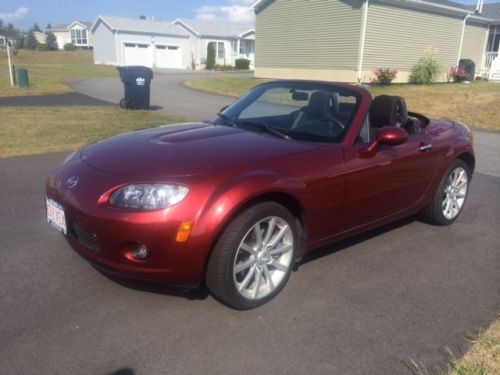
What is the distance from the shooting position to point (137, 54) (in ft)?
155

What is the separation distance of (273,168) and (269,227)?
1.33ft

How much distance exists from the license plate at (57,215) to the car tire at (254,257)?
1039 millimetres

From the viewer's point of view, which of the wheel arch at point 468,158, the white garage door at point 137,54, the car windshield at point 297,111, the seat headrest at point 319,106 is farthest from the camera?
the white garage door at point 137,54

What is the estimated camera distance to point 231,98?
18281mm

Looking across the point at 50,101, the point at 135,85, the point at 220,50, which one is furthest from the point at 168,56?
the point at 135,85

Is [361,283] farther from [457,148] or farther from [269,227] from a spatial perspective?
[457,148]

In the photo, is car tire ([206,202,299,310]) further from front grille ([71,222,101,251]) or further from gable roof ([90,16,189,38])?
gable roof ([90,16,189,38])

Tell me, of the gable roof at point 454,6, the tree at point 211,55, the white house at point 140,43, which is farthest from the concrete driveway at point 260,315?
the white house at point 140,43

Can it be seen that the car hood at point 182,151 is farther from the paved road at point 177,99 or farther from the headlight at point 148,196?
the paved road at point 177,99

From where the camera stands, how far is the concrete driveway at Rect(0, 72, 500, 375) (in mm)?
2609

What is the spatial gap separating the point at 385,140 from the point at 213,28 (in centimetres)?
5043

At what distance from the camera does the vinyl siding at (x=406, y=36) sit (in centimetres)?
2164

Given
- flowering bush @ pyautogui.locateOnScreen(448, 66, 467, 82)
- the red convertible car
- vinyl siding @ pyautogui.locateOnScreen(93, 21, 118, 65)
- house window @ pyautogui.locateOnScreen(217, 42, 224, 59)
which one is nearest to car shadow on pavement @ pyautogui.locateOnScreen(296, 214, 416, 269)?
the red convertible car

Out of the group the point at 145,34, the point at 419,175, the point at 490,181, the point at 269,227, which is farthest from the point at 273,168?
the point at 145,34
